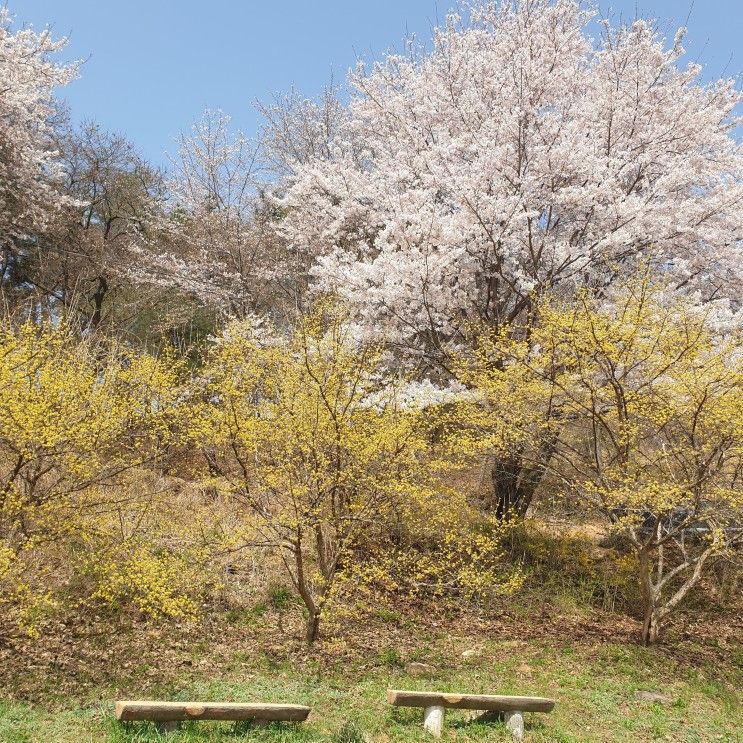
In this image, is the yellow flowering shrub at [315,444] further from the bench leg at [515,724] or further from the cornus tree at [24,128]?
the cornus tree at [24,128]

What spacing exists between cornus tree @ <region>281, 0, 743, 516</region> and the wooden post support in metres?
3.96

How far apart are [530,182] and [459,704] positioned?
6745 millimetres

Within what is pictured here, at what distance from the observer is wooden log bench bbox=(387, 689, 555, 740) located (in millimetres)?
4711

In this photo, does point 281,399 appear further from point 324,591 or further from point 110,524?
point 110,524

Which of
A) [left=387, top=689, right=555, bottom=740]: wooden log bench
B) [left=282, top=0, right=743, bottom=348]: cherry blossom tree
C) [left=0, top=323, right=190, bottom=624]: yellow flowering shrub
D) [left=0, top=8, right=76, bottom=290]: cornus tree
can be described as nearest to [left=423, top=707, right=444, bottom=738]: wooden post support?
[left=387, top=689, right=555, bottom=740]: wooden log bench

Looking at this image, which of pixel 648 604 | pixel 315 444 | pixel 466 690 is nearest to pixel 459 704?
pixel 466 690

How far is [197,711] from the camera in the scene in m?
4.21

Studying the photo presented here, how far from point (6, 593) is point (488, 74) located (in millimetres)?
10104

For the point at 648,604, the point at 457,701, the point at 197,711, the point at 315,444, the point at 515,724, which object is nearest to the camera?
the point at 197,711

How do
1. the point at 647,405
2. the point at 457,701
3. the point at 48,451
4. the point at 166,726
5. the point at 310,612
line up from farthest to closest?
the point at 647,405, the point at 310,612, the point at 48,451, the point at 457,701, the point at 166,726

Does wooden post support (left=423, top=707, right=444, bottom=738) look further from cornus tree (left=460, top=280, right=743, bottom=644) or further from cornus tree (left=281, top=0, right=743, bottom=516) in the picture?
cornus tree (left=281, top=0, right=743, bottom=516)

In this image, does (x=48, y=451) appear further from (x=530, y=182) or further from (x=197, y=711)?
(x=530, y=182)

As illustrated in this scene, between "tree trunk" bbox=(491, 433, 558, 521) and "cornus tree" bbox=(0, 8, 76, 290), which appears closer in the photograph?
"tree trunk" bbox=(491, 433, 558, 521)

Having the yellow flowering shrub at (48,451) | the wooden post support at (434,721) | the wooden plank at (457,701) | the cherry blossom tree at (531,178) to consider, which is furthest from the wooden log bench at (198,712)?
the cherry blossom tree at (531,178)
